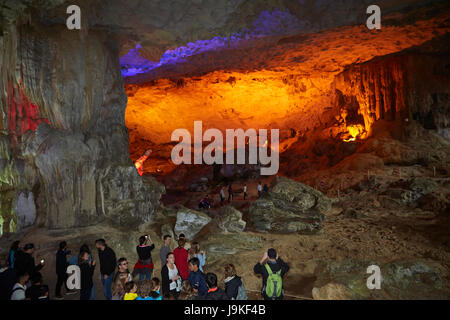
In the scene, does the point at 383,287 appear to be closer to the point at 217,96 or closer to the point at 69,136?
the point at 69,136

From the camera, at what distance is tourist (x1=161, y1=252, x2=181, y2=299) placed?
455 centimetres

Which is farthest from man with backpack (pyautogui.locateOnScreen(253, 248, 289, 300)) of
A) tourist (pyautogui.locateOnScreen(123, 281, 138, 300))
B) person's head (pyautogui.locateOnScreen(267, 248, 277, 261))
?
tourist (pyautogui.locateOnScreen(123, 281, 138, 300))

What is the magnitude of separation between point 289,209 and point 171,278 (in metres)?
7.13

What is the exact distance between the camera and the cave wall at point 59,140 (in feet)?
27.7

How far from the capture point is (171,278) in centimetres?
460

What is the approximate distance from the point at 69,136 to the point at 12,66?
2.17 metres

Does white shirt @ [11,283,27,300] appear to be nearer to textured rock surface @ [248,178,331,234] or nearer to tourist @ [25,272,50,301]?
tourist @ [25,272,50,301]

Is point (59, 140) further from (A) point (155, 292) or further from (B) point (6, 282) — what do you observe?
(A) point (155, 292)

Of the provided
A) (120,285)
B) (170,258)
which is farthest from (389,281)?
(120,285)

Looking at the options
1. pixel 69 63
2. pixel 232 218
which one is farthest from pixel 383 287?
pixel 69 63

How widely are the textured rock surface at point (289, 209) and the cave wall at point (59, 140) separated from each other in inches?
151

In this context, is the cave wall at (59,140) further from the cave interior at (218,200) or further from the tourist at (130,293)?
the tourist at (130,293)

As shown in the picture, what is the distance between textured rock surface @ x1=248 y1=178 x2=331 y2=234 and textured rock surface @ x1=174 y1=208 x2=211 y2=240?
1841 mm

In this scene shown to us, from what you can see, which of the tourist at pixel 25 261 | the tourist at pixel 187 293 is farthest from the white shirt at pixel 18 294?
the tourist at pixel 187 293
